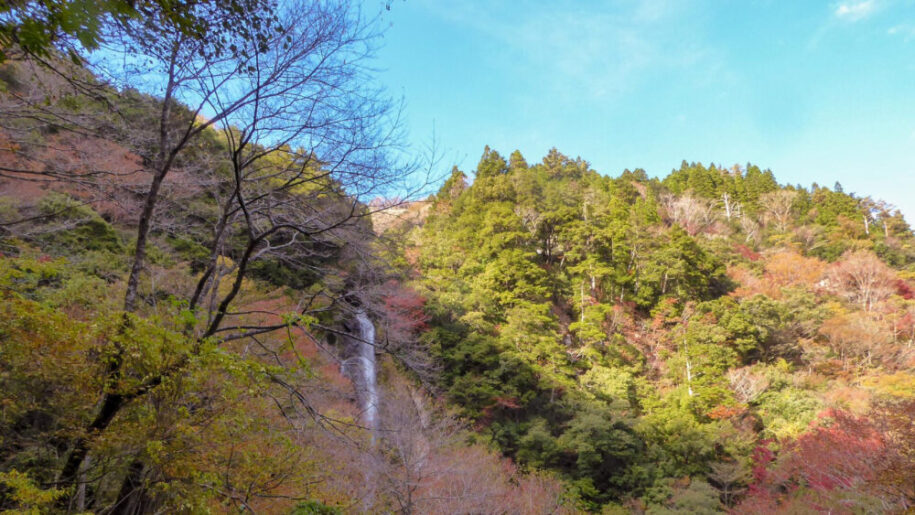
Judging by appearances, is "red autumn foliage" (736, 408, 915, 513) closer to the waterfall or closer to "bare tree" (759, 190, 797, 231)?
the waterfall

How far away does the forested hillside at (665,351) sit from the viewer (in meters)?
11.6

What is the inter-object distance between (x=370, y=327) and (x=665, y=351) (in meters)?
13.1

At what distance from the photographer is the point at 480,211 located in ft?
74.9

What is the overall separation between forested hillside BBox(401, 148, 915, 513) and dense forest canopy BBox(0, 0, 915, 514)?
12 cm

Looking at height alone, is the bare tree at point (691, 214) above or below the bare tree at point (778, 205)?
below

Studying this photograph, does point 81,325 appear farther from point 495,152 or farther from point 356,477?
point 495,152

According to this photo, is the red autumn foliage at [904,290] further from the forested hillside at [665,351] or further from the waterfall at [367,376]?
the waterfall at [367,376]

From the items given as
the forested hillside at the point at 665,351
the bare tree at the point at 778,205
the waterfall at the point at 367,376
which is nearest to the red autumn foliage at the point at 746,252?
the forested hillside at the point at 665,351

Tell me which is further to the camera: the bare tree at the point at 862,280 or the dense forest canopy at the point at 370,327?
the bare tree at the point at 862,280

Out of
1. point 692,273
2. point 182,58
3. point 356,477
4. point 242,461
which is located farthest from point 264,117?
point 692,273

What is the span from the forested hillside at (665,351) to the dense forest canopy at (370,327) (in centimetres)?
12

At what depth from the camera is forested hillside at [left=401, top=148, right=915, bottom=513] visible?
11633 mm

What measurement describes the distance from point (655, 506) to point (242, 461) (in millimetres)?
11307

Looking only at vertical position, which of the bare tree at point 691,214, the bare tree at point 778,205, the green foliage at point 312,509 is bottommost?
the green foliage at point 312,509
